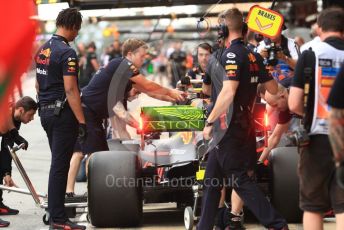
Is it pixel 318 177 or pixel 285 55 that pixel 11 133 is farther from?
pixel 318 177

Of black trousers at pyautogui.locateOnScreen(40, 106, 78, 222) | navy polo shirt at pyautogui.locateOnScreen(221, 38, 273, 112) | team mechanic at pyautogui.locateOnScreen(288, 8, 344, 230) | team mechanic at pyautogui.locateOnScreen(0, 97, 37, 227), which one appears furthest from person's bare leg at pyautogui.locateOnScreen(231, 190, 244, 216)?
team mechanic at pyautogui.locateOnScreen(0, 97, 37, 227)

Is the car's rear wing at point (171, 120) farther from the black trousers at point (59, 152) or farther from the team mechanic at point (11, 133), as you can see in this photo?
the team mechanic at point (11, 133)

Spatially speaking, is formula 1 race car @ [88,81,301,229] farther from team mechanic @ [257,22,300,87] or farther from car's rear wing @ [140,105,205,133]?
team mechanic @ [257,22,300,87]

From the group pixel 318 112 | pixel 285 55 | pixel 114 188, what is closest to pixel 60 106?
pixel 114 188

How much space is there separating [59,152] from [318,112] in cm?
306

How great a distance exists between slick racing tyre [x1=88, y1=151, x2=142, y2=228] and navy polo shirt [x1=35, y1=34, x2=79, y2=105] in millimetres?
744

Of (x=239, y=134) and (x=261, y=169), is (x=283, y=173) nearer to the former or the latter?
(x=261, y=169)

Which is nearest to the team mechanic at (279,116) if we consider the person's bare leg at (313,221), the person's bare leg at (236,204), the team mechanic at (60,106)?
the person's bare leg at (236,204)

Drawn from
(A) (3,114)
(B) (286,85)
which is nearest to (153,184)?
(B) (286,85)

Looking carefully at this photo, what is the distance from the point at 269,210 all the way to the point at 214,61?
1.40m

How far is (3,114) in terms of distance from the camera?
112 inches

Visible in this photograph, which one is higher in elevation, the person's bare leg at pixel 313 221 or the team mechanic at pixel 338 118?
the team mechanic at pixel 338 118

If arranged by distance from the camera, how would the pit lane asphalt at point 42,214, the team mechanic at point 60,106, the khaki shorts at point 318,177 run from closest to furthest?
the khaki shorts at point 318,177
the team mechanic at point 60,106
the pit lane asphalt at point 42,214

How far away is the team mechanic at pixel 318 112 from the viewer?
5.88m
